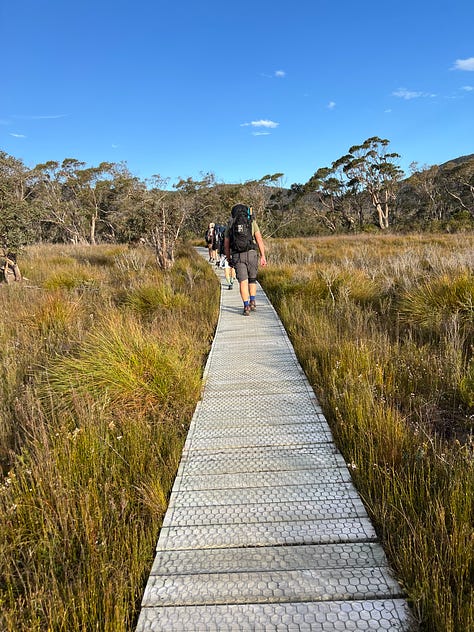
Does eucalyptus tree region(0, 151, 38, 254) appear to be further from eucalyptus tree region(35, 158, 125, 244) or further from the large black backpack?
eucalyptus tree region(35, 158, 125, 244)

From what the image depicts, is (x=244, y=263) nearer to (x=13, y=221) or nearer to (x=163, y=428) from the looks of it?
(x=163, y=428)

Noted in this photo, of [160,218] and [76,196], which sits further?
[76,196]

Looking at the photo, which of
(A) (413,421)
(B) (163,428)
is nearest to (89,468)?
(B) (163,428)

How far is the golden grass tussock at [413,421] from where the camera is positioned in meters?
1.56

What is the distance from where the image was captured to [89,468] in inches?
92.7

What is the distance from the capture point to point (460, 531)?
167 centimetres

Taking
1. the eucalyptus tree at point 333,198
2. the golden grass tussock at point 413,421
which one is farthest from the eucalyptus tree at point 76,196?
the golden grass tussock at point 413,421

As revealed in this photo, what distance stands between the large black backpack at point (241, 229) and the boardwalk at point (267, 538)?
363 centimetres

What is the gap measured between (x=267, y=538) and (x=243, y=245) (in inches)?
198

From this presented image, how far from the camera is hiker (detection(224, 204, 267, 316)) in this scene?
20.7 feet

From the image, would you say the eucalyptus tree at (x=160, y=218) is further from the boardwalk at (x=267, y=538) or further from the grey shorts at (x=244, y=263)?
the boardwalk at (x=267, y=538)

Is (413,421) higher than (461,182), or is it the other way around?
(461,182)

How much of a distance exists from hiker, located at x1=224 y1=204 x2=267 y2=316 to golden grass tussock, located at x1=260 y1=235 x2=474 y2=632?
89 centimetres

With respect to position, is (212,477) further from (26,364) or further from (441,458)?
(26,364)
